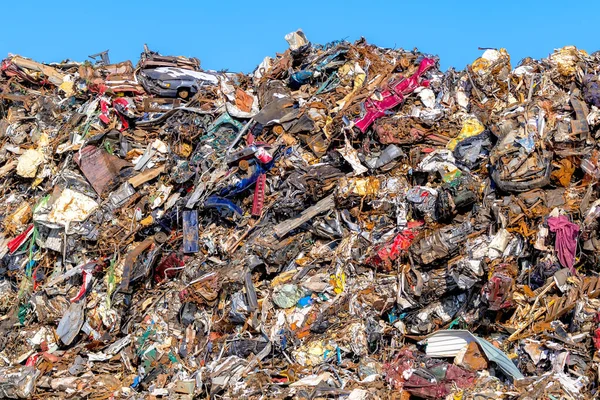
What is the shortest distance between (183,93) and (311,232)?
4.56 meters

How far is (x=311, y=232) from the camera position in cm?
1046

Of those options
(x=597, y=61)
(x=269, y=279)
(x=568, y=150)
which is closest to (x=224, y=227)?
(x=269, y=279)

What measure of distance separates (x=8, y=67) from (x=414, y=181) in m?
9.82

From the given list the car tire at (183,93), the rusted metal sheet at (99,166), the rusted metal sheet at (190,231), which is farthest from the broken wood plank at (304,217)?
the car tire at (183,93)

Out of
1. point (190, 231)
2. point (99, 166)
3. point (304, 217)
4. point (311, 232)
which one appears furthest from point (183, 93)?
point (311, 232)

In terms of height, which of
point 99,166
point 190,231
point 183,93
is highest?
point 183,93

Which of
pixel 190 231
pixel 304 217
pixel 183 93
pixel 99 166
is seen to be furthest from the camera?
pixel 183 93

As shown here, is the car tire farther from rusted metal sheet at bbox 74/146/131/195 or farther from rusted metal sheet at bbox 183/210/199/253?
rusted metal sheet at bbox 183/210/199/253

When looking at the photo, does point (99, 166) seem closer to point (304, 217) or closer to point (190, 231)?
point (190, 231)

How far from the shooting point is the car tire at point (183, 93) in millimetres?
13453

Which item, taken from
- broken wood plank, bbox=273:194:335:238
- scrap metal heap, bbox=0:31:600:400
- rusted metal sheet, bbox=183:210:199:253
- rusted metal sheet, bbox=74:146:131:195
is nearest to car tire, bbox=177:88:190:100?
scrap metal heap, bbox=0:31:600:400

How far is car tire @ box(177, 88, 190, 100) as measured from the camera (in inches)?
530

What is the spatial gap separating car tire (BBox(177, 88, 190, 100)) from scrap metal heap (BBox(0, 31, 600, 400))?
7 centimetres

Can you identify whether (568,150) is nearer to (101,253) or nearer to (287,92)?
(287,92)
